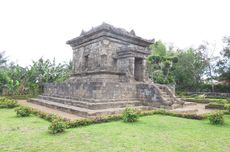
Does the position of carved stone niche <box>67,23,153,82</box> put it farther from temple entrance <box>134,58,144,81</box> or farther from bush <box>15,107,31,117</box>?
bush <box>15,107,31,117</box>

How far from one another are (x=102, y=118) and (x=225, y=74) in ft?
74.5

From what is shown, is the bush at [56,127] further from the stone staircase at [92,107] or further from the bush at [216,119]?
the bush at [216,119]

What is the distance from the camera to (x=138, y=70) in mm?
13516

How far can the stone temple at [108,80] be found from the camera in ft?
33.4

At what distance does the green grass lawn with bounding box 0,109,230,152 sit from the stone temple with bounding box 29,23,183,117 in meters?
2.65

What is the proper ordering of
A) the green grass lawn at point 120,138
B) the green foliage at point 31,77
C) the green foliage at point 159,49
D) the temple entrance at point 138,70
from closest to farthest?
1. the green grass lawn at point 120,138
2. the temple entrance at point 138,70
3. the green foliage at point 31,77
4. the green foliage at point 159,49

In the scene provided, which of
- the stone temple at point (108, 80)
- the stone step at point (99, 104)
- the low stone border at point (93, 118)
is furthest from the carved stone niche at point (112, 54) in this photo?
the low stone border at point (93, 118)

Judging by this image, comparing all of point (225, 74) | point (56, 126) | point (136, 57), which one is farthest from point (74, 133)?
point (225, 74)

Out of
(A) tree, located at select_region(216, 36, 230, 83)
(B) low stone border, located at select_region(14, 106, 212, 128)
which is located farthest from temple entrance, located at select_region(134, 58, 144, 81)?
(A) tree, located at select_region(216, 36, 230, 83)

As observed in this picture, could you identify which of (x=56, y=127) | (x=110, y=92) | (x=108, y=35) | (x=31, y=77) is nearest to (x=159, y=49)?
(x=31, y=77)

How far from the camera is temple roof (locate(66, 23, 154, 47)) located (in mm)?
12155

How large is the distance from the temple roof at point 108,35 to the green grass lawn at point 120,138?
6636 mm

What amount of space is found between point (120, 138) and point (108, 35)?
8.09 metres

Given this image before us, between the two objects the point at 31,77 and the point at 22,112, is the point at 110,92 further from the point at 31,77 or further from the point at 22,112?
the point at 31,77
